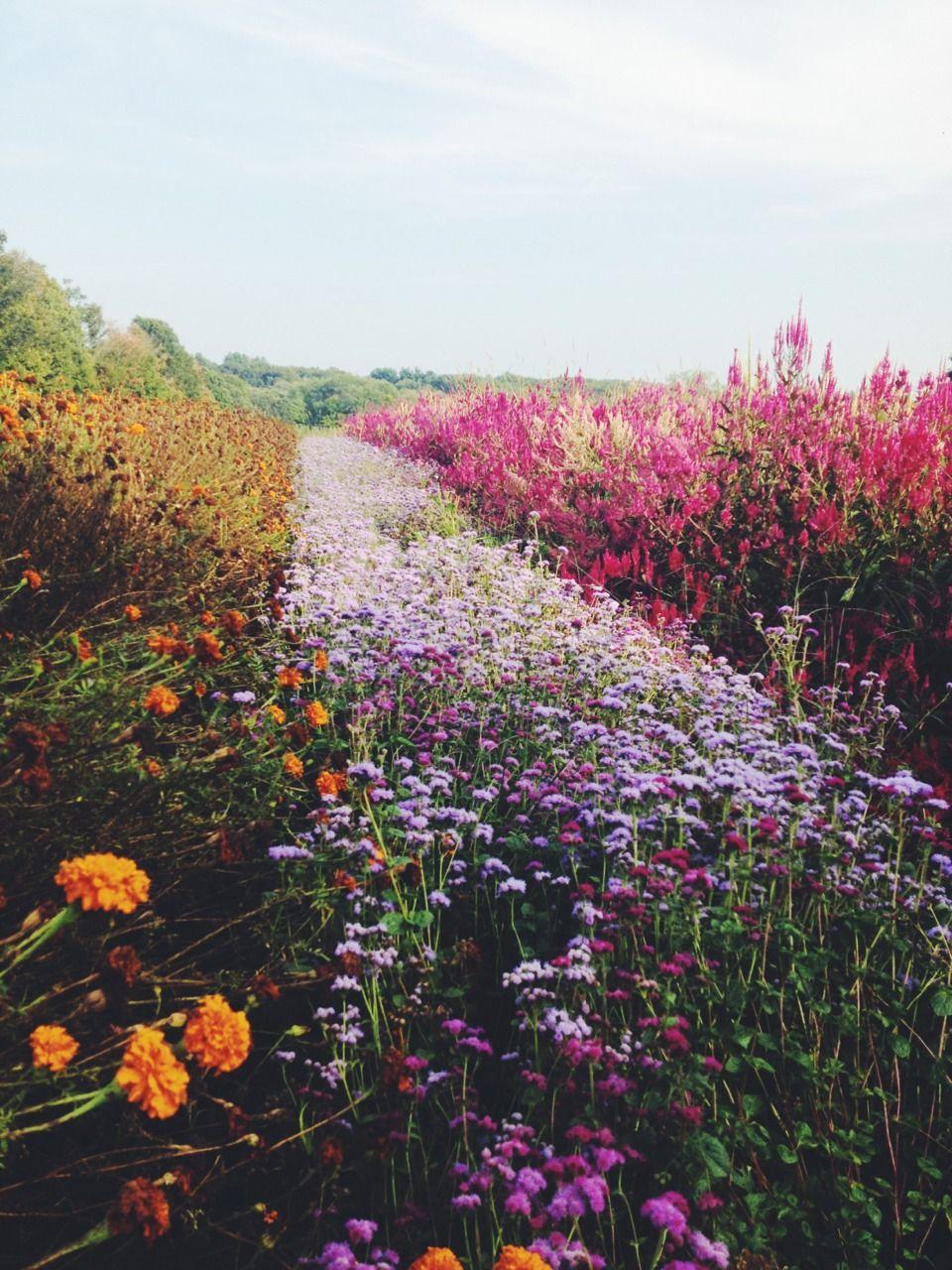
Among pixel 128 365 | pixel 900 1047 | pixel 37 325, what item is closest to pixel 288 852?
pixel 900 1047

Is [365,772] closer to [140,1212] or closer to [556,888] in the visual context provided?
[556,888]

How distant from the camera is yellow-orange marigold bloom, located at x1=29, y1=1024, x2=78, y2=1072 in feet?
4.45

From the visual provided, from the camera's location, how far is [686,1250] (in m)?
1.65

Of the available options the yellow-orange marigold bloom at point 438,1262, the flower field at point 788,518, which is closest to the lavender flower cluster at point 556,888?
the yellow-orange marigold bloom at point 438,1262

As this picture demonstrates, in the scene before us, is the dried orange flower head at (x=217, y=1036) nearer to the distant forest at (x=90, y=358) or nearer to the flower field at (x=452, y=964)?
the flower field at (x=452, y=964)

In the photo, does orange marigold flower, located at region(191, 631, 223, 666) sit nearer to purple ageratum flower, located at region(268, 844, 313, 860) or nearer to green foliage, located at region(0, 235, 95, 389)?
purple ageratum flower, located at region(268, 844, 313, 860)

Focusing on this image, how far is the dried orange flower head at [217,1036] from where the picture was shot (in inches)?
53.7

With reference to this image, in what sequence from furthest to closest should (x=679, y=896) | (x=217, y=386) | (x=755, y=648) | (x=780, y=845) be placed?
(x=217, y=386)
(x=755, y=648)
(x=780, y=845)
(x=679, y=896)

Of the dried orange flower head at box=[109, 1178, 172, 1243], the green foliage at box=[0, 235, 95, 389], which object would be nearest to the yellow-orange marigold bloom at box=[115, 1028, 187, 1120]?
the dried orange flower head at box=[109, 1178, 172, 1243]

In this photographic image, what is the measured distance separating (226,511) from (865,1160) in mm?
5510

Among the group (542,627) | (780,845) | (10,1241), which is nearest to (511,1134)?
(10,1241)

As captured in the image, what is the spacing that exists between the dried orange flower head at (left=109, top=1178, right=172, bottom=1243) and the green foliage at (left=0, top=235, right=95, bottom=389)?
28.1 metres

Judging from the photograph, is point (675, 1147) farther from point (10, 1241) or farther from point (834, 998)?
point (10, 1241)

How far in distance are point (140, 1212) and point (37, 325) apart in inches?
1480
